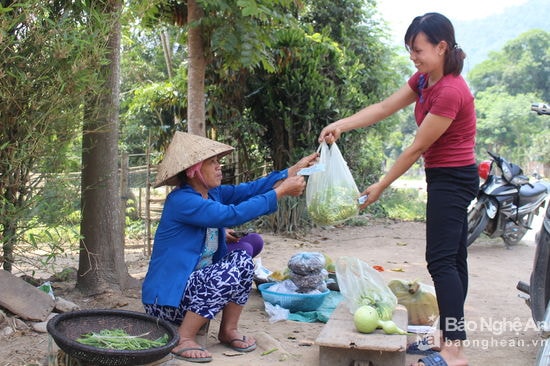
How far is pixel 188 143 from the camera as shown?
3.26 m

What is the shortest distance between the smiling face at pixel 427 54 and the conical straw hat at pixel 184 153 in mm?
1170

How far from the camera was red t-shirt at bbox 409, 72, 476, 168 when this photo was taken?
2.83 m

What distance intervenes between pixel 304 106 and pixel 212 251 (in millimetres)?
6107

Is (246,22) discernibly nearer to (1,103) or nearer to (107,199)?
(107,199)

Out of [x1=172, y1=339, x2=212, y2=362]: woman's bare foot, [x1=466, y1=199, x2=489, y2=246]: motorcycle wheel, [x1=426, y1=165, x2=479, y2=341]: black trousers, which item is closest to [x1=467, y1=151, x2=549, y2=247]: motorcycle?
[x1=466, y1=199, x2=489, y2=246]: motorcycle wheel

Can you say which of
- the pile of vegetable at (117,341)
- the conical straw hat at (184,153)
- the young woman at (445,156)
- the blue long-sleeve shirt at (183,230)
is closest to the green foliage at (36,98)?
the conical straw hat at (184,153)

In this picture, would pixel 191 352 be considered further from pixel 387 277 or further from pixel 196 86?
pixel 196 86

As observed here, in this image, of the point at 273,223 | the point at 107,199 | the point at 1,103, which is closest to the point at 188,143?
the point at 1,103

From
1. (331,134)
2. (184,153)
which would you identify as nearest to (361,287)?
(331,134)

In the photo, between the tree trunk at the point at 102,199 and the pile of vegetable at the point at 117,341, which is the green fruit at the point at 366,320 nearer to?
the pile of vegetable at the point at 117,341

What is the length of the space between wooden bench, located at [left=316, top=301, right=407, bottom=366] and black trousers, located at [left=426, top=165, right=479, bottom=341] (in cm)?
27

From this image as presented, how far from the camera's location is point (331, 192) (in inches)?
137

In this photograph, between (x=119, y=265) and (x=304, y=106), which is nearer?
(x=119, y=265)

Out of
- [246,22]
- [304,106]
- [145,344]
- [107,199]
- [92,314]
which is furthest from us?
[304,106]
